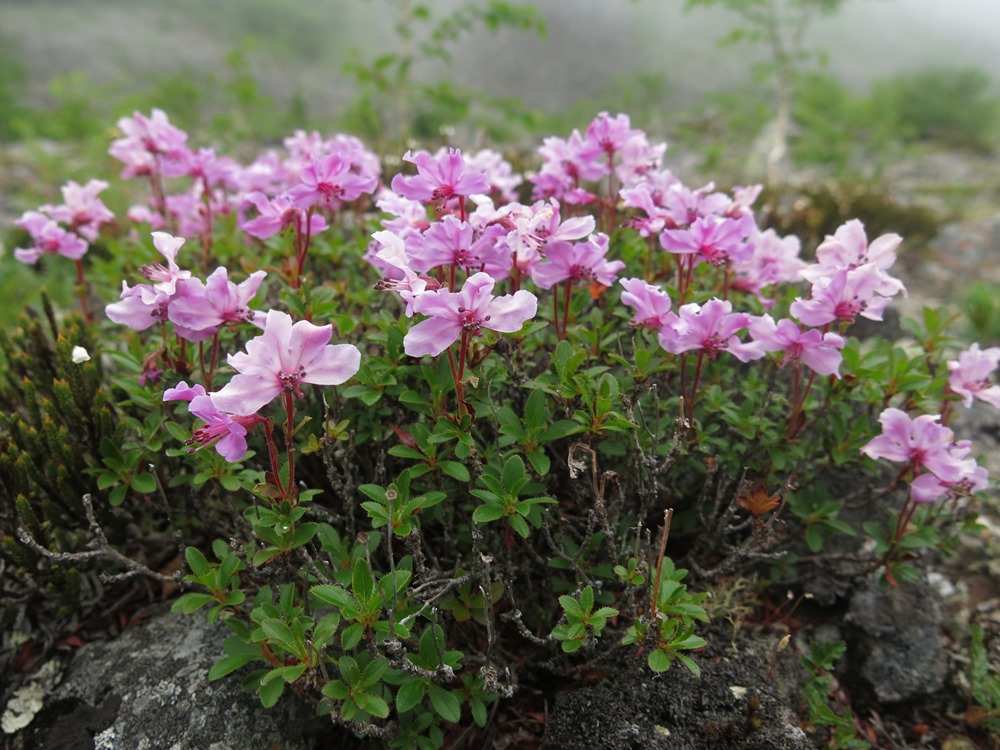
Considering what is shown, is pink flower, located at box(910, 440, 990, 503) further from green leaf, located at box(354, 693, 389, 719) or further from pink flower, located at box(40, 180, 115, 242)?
pink flower, located at box(40, 180, 115, 242)

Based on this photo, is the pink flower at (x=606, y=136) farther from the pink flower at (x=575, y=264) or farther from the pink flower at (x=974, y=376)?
the pink flower at (x=974, y=376)

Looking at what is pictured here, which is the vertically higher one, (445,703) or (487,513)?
(487,513)

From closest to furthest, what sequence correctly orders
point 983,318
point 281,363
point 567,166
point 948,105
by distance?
point 281,363
point 567,166
point 983,318
point 948,105

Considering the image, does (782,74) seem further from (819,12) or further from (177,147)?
(177,147)

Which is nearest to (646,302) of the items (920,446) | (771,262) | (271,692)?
(771,262)

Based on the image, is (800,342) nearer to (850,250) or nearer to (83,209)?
(850,250)

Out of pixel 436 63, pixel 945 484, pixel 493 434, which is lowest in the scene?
pixel 436 63

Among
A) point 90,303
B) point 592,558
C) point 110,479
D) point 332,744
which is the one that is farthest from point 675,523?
point 90,303
